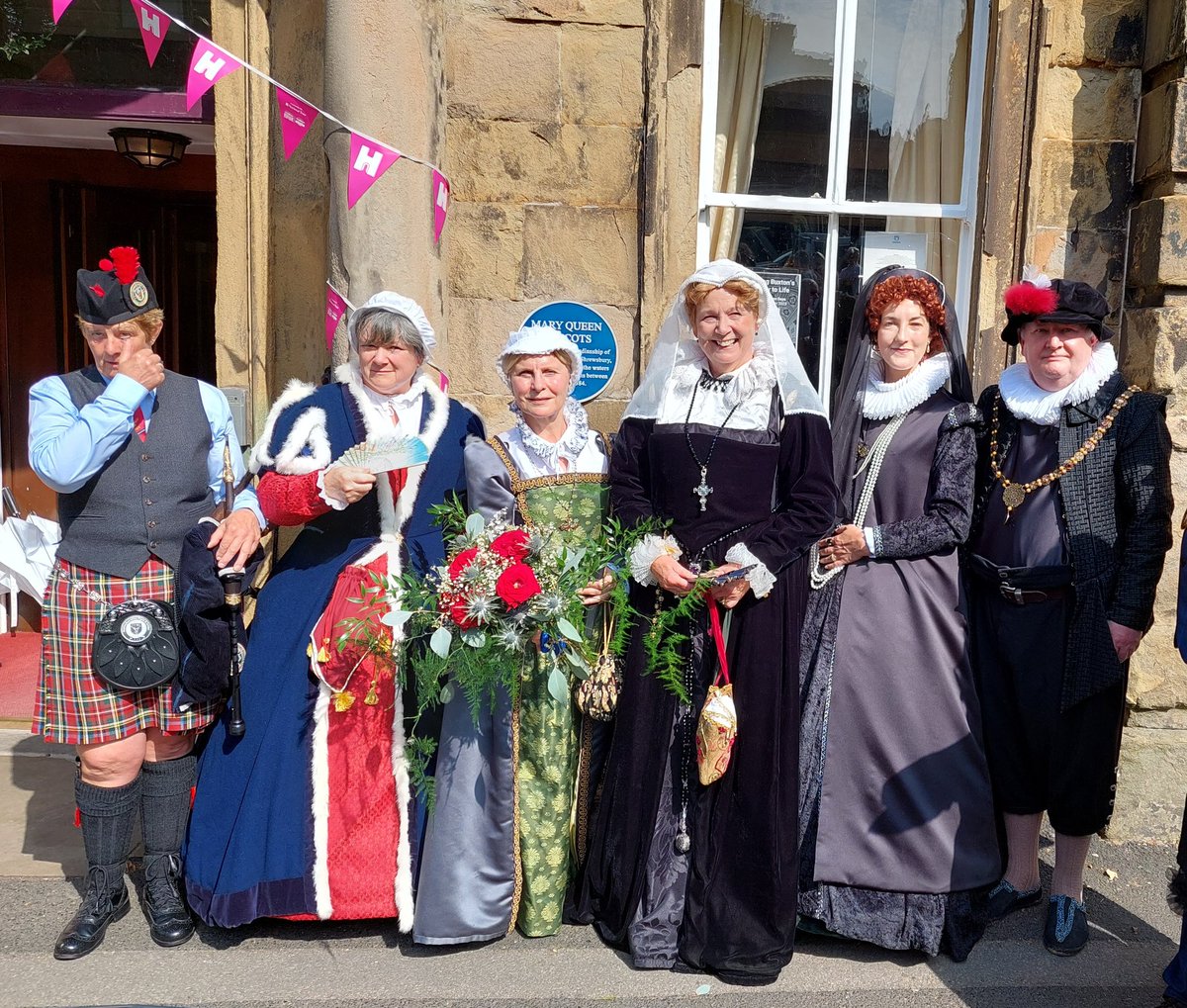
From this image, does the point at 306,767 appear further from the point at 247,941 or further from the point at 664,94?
the point at 664,94

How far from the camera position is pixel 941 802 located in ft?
10.2

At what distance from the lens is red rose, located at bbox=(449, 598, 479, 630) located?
2859 millimetres

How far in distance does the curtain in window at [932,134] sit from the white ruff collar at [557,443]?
2.07 metres

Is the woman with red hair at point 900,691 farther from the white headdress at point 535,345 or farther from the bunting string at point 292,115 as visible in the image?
the bunting string at point 292,115

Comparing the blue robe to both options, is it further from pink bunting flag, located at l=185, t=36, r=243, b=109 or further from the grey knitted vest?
pink bunting flag, located at l=185, t=36, r=243, b=109

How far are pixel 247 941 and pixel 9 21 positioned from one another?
4.40m

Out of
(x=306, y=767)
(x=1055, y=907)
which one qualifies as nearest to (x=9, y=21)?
(x=306, y=767)

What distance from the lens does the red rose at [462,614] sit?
2.86m

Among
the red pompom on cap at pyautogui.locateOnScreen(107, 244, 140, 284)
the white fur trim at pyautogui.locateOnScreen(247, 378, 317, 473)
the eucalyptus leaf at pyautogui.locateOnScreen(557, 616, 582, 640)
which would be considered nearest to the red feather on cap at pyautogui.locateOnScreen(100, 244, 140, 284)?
the red pompom on cap at pyautogui.locateOnScreen(107, 244, 140, 284)

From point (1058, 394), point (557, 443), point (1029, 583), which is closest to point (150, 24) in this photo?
point (557, 443)

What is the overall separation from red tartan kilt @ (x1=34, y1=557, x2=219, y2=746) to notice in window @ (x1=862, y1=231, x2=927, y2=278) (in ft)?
10.2

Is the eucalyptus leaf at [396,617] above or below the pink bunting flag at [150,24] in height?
below

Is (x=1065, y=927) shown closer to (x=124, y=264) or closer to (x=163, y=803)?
(x=163, y=803)

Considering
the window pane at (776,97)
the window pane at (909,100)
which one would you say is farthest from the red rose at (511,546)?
the window pane at (909,100)
